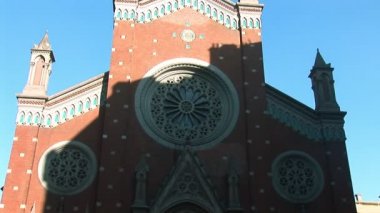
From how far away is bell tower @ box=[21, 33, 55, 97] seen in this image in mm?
24219

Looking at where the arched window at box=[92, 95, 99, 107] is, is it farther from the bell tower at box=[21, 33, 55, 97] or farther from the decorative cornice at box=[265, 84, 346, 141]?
the decorative cornice at box=[265, 84, 346, 141]

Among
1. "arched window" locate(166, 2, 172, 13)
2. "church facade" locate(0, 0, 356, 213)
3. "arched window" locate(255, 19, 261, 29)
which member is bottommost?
"church facade" locate(0, 0, 356, 213)

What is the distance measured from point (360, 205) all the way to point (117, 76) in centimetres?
2936

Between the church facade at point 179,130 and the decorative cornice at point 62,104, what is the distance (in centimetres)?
5

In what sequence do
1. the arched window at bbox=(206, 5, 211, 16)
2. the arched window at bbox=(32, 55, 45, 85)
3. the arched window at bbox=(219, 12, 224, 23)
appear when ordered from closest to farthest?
the arched window at bbox=(32, 55, 45, 85) → the arched window at bbox=(219, 12, 224, 23) → the arched window at bbox=(206, 5, 211, 16)

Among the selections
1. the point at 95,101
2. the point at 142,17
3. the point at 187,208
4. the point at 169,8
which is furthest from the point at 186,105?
the point at 169,8

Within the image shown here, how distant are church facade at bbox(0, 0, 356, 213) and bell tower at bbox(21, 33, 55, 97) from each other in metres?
0.05

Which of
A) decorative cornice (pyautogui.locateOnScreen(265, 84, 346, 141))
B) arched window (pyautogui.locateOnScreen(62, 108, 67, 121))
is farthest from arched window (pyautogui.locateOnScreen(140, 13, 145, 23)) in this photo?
decorative cornice (pyautogui.locateOnScreen(265, 84, 346, 141))

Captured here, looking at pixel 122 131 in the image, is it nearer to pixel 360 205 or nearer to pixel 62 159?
pixel 62 159

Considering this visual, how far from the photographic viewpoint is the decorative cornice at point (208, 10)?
26.8m

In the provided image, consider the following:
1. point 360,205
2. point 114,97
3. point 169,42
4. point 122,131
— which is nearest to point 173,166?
point 122,131

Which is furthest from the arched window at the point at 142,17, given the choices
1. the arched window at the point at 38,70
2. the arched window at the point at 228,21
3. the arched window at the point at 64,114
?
the arched window at the point at 64,114

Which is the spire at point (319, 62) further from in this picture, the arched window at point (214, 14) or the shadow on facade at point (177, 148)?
the arched window at point (214, 14)

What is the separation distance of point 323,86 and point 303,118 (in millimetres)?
2510
